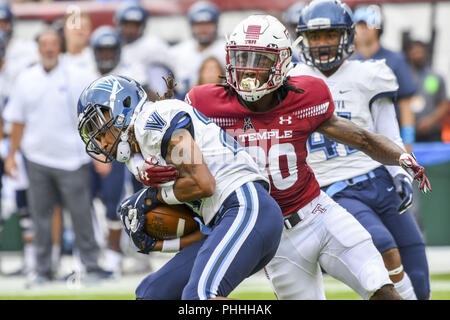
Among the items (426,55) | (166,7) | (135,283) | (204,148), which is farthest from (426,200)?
(204,148)

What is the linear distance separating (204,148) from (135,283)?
3.75 meters

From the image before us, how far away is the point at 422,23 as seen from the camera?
9148 mm

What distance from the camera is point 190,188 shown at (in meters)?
3.62

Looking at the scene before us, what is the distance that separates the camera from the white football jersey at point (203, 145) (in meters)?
3.61

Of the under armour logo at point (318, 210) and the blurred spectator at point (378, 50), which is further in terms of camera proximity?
the blurred spectator at point (378, 50)

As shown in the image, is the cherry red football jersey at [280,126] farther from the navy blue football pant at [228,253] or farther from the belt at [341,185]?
the belt at [341,185]

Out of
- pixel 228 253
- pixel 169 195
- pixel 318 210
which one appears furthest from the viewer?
pixel 318 210

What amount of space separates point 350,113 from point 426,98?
14.6ft

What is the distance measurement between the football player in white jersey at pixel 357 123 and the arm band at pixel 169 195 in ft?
4.28

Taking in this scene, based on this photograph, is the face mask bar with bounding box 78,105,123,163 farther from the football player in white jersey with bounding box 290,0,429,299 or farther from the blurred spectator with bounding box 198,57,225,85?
the blurred spectator with bounding box 198,57,225,85

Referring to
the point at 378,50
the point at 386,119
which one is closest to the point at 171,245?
the point at 386,119

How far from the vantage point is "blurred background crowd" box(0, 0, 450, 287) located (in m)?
7.36

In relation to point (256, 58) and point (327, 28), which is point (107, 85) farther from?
point (327, 28)

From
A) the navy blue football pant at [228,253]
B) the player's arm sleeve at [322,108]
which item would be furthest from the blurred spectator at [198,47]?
the navy blue football pant at [228,253]
